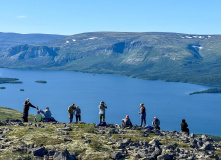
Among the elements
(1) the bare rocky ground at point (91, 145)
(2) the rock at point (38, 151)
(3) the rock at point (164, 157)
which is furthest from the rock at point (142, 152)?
(2) the rock at point (38, 151)

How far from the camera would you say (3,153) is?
2358 cm

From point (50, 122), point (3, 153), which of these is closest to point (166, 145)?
point (3, 153)

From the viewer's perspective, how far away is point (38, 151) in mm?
23938

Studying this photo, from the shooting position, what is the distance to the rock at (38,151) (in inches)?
938

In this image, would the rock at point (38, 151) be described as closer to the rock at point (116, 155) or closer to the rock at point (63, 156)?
the rock at point (63, 156)

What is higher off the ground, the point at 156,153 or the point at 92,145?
the point at 156,153

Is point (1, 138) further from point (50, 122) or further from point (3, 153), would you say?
point (50, 122)

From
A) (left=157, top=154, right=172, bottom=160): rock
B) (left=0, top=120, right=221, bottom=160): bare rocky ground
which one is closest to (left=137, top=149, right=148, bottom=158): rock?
(left=0, top=120, right=221, bottom=160): bare rocky ground

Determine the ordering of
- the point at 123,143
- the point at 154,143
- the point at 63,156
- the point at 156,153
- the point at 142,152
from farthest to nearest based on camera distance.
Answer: the point at 154,143
the point at 123,143
the point at 142,152
the point at 156,153
the point at 63,156

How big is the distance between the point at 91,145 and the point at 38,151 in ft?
14.1

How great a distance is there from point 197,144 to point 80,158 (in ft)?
38.5

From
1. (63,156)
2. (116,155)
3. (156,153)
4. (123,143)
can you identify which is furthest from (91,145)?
(156,153)

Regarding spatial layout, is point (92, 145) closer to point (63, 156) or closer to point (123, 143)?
point (123, 143)

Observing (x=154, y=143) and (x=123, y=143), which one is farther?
(x=154, y=143)
